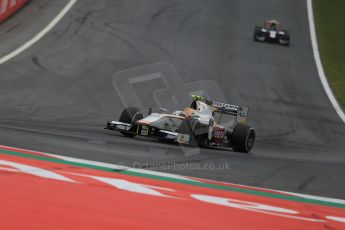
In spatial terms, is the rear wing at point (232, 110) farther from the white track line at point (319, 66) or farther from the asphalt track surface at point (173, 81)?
the white track line at point (319, 66)

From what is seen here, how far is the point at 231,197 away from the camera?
6340 millimetres

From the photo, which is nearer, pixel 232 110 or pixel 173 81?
pixel 232 110

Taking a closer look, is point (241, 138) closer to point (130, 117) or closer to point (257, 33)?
point (130, 117)

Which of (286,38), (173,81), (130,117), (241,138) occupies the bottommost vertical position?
(241,138)

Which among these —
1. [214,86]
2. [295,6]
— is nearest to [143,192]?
[214,86]

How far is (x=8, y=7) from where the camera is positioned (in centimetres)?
2723

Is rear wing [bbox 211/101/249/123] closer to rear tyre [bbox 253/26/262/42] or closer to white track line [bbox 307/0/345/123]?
white track line [bbox 307/0/345/123]

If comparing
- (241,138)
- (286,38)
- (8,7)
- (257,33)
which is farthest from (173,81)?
(241,138)

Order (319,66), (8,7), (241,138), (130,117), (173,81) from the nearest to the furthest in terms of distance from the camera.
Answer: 1. (130,117)
2. (241,138)
3. (173,81)
4. (8,7)
5. (319,66)

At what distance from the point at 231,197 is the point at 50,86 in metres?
12.7

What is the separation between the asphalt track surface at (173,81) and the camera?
10195 mm

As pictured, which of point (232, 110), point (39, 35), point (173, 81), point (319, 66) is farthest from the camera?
point (319, 66)

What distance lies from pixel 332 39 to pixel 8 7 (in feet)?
50.8

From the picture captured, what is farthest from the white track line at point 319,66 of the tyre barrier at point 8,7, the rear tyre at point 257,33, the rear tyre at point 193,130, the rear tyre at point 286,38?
the tyre barrier at point 8,7
